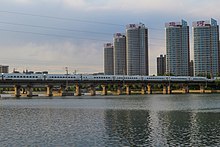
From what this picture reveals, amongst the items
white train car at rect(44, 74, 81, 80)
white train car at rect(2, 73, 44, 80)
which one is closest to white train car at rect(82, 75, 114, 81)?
white train car at rect(44, 74, 81, 80)

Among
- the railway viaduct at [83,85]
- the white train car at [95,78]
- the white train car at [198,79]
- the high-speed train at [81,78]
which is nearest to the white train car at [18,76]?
the high-speed train at [81,78]

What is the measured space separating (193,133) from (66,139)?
11.4 metres

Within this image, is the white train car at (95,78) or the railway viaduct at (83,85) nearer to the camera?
the railway viaduct at (83,85)

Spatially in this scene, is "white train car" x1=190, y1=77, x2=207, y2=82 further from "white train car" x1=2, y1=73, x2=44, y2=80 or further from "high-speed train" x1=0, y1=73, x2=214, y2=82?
"white train car" x1=2, y1=73, x2=44, y2=80

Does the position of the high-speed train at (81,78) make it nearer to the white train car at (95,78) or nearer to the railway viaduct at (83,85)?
the white train car at (95,78)

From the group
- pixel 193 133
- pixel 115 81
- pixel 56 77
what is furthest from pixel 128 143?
pixel 115 81

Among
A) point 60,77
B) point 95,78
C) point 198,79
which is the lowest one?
point 198,79

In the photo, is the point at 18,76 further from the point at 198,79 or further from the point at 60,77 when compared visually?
the point at 198,79

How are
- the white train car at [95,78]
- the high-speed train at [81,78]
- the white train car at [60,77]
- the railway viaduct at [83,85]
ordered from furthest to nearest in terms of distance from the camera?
the white train car at [95,78] → the white train car at [60,77] → the railway viaduct at [83,85] → the high-speed train at [81,78]

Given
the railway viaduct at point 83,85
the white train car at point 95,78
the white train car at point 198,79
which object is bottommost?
the railway viaduct at point 83,85

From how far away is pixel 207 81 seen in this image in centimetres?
18875

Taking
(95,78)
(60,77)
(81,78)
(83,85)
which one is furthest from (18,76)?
(83,85)

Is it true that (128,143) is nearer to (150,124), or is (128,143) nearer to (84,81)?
(150,124)

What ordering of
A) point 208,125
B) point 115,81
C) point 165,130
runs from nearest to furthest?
point 165,130 < point 208,125 < point 115,81
